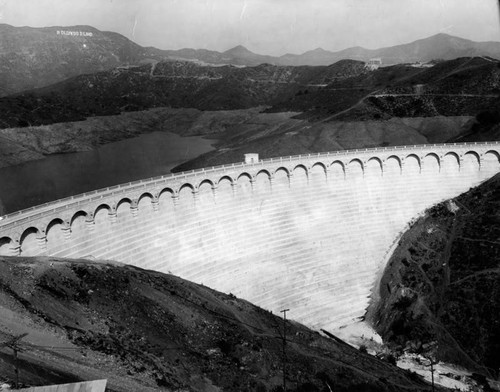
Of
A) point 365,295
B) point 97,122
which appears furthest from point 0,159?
→ point 365,295

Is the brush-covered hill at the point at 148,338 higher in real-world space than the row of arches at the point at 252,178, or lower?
lower

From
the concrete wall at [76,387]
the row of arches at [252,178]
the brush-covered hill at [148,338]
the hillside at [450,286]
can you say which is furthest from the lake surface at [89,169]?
the concrete wall at [76,387]

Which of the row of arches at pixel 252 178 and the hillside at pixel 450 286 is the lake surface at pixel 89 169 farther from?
the hillside at pixel 450 286

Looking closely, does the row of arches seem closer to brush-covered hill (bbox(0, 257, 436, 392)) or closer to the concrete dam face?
the concrete dam face

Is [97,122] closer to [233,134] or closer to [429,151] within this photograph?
[233,134]

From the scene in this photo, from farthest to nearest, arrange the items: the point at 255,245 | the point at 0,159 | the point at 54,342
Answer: the point at 0,159, the point at 255,245, the point at 54,342

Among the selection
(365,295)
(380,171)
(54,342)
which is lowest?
(365,295)

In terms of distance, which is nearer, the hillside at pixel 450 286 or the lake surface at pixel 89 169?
the hillside at pixel 450 286
